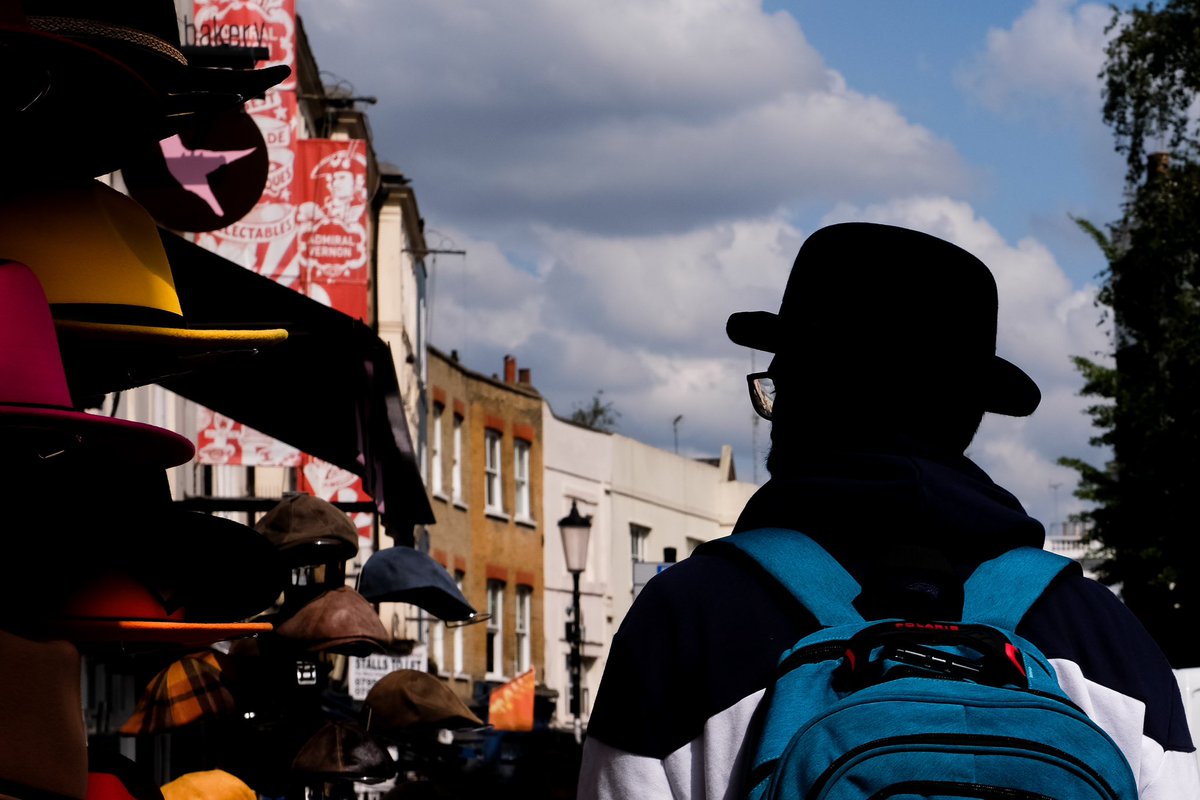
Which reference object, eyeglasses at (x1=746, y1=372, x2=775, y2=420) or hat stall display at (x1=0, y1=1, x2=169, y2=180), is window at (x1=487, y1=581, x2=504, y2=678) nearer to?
hat stall display at (x1=0, y1=1, x2=169, y2=180)

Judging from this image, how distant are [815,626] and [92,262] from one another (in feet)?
4.95

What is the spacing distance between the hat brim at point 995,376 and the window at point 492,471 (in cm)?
3936

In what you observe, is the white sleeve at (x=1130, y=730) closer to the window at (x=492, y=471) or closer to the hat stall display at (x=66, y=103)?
the hat stall display at (x=66, y=103)

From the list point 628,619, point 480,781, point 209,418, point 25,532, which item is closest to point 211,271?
point 480,781

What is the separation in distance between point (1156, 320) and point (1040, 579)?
23681 mm

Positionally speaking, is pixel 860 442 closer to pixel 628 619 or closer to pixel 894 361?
pixel 894 361

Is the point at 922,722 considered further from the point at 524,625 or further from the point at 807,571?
the point at 524,625

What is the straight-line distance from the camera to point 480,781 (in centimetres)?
451

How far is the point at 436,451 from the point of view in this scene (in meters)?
39.0

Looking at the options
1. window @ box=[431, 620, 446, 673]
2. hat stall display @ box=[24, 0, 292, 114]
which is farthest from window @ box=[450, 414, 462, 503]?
hat stall display @ box=[24, 0, 292, 114]

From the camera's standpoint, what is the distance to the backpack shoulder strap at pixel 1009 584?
2.28 m

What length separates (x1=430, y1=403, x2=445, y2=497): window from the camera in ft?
126

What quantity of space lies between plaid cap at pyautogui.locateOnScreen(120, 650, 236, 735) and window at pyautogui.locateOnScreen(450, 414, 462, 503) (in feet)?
105

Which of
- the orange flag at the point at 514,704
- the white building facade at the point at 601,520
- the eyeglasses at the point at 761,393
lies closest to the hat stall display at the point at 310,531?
the eyeglasses at the point at 761,393
